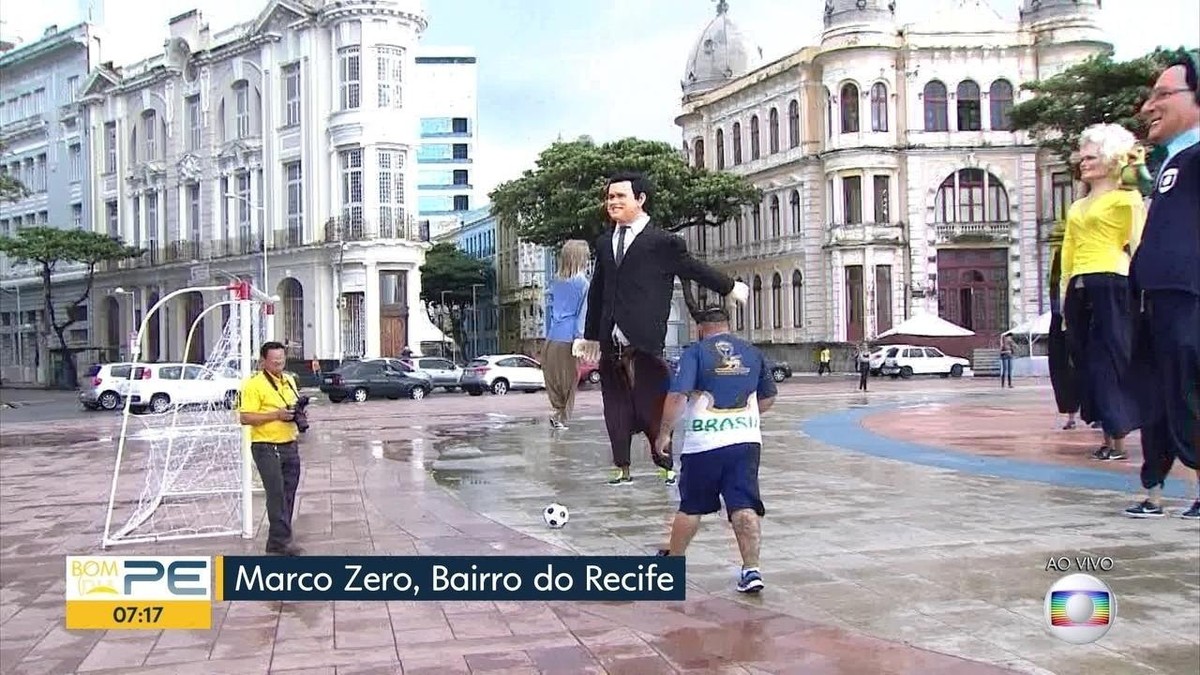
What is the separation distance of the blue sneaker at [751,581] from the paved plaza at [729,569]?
0.25 feet

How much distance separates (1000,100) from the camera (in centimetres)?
3975

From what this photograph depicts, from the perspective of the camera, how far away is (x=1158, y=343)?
182cm

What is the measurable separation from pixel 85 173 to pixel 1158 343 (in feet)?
216

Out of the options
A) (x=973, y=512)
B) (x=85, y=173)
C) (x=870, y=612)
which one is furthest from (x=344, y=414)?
(x=85, y=173)

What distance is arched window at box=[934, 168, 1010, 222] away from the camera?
151 feet

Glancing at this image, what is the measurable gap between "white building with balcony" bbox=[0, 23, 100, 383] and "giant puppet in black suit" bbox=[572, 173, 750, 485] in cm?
6285

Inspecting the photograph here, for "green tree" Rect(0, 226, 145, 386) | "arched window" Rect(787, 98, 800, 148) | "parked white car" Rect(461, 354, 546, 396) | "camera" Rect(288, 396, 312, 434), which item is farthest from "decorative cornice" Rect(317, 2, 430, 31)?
"green tree" Rect(0, 226, 145, 386)

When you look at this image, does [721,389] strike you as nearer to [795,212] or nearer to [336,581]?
[336,581]

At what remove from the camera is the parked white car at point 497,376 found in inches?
1501

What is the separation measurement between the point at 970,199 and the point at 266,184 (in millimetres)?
30888

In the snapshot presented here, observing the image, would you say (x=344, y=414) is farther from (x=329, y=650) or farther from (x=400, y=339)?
(x=329, y=650)

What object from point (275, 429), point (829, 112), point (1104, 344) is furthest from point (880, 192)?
point (1104, 344)

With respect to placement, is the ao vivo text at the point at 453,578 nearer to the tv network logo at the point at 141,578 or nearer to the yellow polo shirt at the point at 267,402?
the tv network logo at the point at 141,578

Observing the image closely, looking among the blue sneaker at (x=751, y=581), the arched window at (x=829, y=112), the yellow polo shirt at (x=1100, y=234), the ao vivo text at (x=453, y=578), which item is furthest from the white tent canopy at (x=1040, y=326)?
the arched window at (x=829, y=112)
